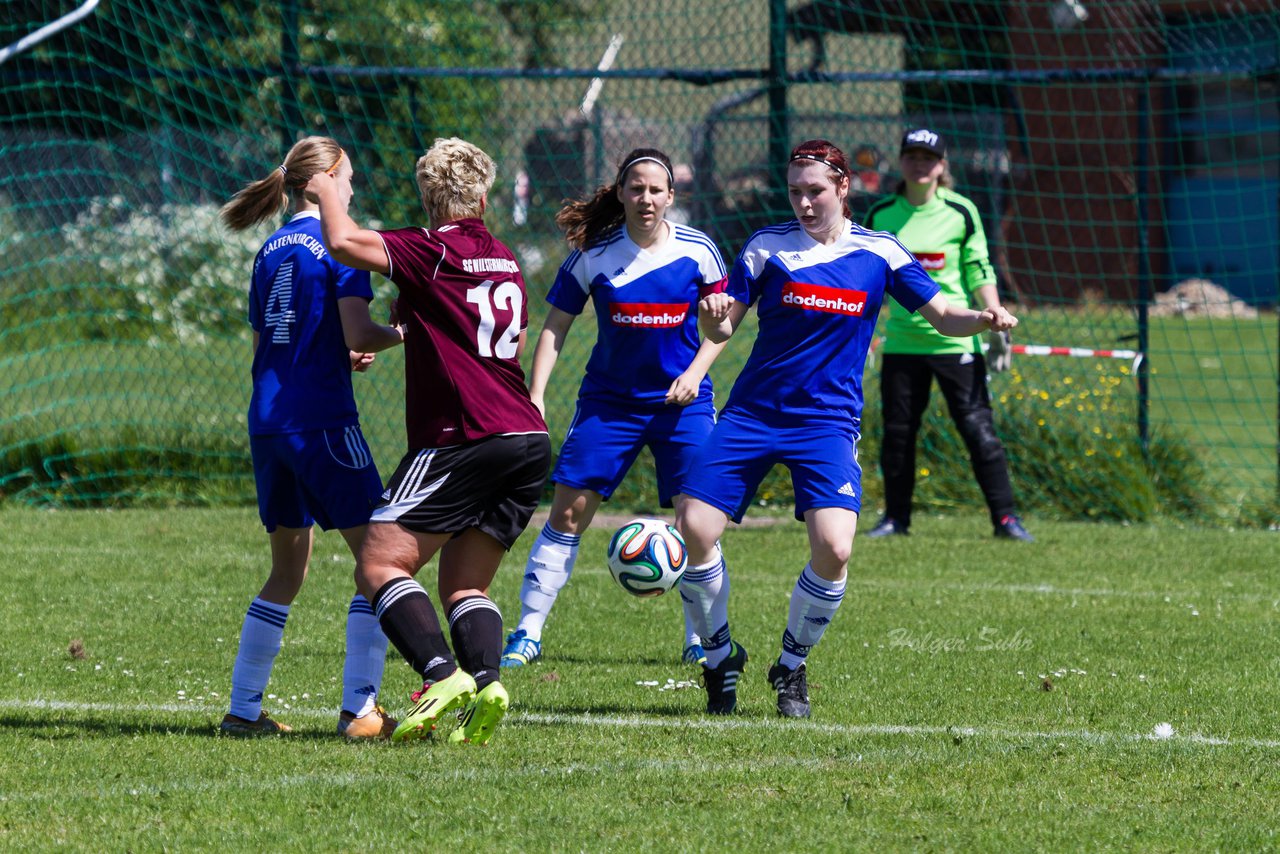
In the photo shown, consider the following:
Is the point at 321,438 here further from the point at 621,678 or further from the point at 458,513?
the point at 621,678

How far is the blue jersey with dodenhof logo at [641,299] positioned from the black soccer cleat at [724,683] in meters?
1.34

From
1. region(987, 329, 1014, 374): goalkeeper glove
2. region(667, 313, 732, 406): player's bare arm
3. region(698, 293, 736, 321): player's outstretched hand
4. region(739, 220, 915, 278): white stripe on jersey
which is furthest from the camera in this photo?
region(987, 329, 1014, 374): goalkeeper glove

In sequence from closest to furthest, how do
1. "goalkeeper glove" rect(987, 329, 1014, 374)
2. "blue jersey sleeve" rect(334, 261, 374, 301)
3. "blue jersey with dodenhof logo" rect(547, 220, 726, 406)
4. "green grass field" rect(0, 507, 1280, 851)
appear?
1. "green grass field" rect(0, 507, 1280, 851)
2. "blue jersey sleeve" rect(334, 261, 374, 301)
3. "blue jersey with dodenhof logo" rect(547, 220, 726, 406)
4. "goalkeeper glove" rect(987, 329, 1014, 374)

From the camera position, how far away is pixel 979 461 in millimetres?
9789

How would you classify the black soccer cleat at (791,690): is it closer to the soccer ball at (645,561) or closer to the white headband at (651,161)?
the soccer ball at (645,561)

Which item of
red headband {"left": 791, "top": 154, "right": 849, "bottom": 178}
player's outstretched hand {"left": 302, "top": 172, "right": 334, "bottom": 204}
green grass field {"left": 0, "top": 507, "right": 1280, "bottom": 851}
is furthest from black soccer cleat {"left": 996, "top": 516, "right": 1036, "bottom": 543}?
player's outstretched hand {"left": 302, "top": 172, "right": 334, "bottom": 204}

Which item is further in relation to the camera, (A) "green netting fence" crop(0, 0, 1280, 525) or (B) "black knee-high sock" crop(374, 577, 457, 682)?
(A) "green netting fence" crop(0, 0, 1280, 525)

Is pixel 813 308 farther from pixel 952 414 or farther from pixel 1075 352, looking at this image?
pixel 1075 352

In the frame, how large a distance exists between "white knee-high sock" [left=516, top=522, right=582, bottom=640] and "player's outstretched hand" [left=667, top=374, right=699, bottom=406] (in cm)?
79

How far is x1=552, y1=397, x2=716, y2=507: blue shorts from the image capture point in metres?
6.50

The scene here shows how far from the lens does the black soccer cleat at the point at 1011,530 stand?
9.74 metres

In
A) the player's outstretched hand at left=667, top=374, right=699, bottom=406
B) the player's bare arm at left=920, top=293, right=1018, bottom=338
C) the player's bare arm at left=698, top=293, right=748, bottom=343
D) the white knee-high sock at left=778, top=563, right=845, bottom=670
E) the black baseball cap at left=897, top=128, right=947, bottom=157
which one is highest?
the black baseball cap at left=897, top=128, right=947, bottom=157

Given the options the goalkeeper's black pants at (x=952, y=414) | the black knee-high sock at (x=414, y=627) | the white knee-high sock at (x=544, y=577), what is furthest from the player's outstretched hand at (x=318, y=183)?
the goalkeeper's black pants at (x=952, y=414)

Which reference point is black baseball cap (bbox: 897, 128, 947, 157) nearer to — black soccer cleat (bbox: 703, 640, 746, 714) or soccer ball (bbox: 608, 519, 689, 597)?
soccer ball (bbox: 608, 519, 689, 597)
